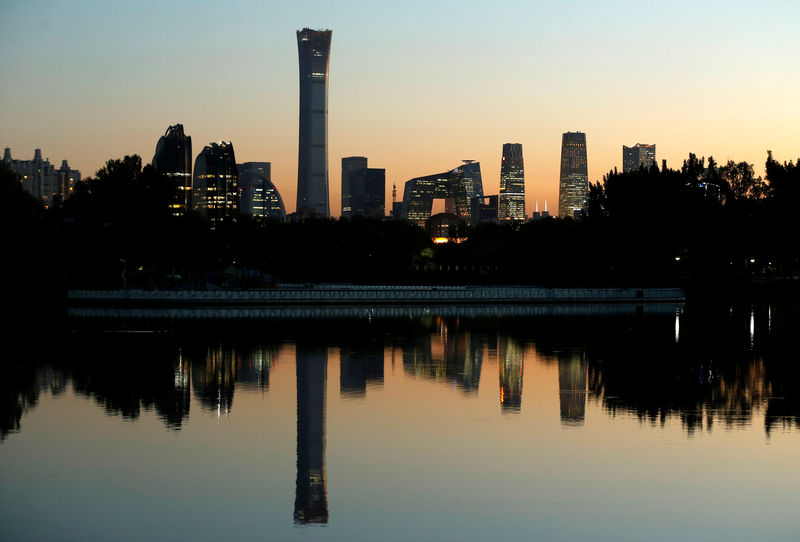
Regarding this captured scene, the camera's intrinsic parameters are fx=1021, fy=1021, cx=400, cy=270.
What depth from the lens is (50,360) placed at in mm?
35875

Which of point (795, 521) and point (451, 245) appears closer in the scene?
point (795, 521)

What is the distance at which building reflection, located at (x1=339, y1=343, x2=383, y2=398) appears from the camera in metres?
29.2

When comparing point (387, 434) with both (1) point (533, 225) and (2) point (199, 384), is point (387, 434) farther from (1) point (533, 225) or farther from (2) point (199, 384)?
(1) point (533, 225)

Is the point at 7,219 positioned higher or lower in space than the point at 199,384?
higher

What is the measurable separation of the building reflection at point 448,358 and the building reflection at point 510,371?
82 centimetres

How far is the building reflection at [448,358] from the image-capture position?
32250mm

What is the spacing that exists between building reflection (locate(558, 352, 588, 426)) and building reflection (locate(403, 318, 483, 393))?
2.66 metres

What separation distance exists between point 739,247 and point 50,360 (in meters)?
83.3

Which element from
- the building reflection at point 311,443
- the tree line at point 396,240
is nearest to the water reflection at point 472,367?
the building reflection at point 311,443

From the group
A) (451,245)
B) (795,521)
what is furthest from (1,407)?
(451,245)

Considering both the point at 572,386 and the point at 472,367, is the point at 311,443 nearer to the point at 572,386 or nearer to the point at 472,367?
the point at 572,386

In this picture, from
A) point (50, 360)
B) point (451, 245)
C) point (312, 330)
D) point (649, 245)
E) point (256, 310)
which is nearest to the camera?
point (50, 360)

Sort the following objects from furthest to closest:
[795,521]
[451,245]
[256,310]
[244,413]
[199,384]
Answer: [451,245] < [256,310] < [199,384] < [244,413] < [795,521]

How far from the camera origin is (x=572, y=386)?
30.0 meters
